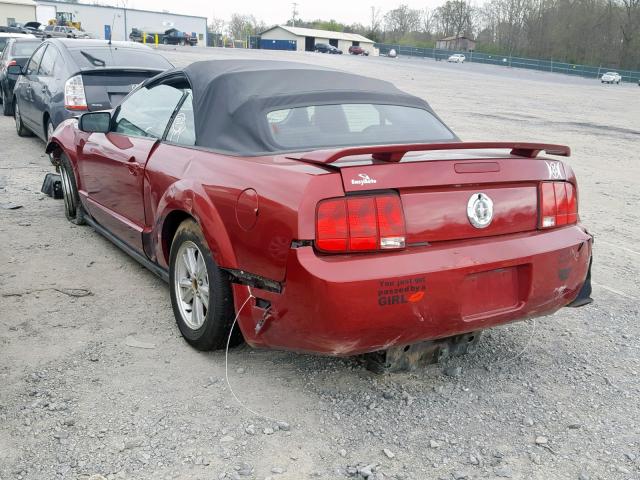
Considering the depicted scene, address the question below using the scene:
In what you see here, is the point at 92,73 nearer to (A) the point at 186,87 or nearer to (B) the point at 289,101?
(A) the point at 186,87

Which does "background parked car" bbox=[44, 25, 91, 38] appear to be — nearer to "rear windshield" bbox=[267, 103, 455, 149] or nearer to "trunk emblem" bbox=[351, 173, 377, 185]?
"rear windshield" bbox=[267, 103, 455, 149]

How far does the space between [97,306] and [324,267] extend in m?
2.20

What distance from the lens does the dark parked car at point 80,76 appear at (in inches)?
310

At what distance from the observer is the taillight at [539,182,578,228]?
3152mm

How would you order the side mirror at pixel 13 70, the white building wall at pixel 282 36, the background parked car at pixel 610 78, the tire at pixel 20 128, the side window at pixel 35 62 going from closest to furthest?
the side window at pixel 35 62 < the side mirror at pixel 13 70 < the tire at pixel 20 128 < the background parked car at pixel 610 78 < the white building wall at pixel 282 36

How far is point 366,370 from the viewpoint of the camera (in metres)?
3.39

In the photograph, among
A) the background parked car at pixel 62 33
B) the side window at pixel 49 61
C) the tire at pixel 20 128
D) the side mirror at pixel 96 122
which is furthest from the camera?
the background parked car at pixel 62 33

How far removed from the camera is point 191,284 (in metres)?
3.57

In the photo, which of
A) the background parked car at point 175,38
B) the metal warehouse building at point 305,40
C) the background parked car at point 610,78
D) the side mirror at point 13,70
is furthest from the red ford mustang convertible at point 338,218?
the metal warehouse building at point 305,40

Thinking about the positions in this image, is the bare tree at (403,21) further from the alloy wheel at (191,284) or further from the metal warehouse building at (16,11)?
the alloy wheel at (191,284)

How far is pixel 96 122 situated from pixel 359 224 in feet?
9.52


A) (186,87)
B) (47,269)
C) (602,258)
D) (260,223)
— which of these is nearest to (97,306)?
(47,269)

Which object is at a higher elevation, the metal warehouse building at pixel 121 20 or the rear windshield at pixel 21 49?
the metal warehouse building at pixel 121 20

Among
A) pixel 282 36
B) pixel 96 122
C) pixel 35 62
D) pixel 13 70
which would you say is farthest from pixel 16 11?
pixel 282 36
